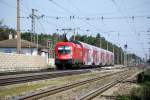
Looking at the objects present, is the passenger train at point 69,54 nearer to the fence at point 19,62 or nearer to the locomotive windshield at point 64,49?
the locomotive windshield at point 64,49

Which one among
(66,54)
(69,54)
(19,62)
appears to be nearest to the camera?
(69,54)

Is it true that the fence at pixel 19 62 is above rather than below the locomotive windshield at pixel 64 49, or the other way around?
below

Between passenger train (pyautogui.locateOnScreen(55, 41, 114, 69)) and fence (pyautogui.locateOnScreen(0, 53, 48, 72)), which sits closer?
fence (pyautogui.locateOnScreen(0, 53, 48, 72))

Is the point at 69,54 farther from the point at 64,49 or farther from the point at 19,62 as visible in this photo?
the point at 19,62

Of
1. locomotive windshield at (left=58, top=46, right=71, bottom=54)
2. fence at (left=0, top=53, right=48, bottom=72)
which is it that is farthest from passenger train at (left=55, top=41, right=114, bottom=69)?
fence at (left=0, top=53, right=48, bottom=72)

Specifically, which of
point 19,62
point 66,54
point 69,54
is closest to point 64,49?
point 66,54

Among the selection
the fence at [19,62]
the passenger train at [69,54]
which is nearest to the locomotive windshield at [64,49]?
the passenger train at [69,54]

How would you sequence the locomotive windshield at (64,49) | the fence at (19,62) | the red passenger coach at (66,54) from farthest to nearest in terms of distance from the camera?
1. the locomotive windshield at (64,49)
2. the red passenger coach at (66,54)
3. the fence at (19,62)

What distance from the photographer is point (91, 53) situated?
183 ft

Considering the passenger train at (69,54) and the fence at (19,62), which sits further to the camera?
the passenger train at (69,54)

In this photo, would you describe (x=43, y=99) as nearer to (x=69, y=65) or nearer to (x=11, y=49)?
(x=69, y=65)

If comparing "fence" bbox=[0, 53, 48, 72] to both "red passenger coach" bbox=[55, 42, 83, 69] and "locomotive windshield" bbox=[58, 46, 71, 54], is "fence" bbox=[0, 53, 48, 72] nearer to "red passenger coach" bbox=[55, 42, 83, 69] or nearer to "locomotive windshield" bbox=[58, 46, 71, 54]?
"red passenger coach" bbox=[55, 42, 83, 69]

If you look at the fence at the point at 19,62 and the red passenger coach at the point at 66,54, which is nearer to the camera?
the fence at the point at 19,62

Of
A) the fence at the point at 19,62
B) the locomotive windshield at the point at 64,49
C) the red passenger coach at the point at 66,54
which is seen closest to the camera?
the fence at the point at 19,62
